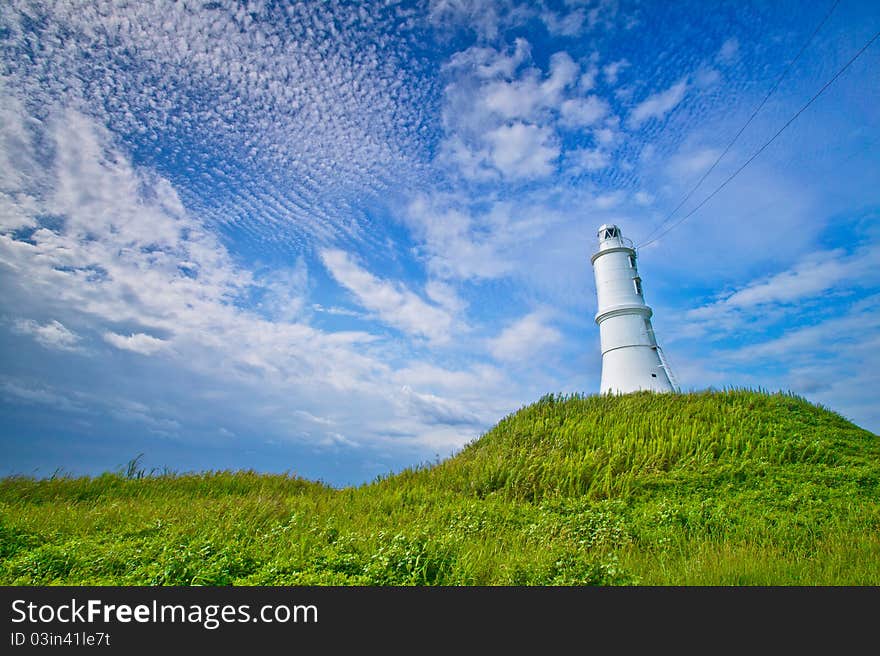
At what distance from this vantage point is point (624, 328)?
2394cm

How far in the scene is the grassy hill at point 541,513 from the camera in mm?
5902

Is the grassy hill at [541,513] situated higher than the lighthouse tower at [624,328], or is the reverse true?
the lighthouse tower at [624,328]

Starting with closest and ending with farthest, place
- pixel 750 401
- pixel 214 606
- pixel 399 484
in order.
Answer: pixel 214 606
pixel 399 484
pixel 750 401

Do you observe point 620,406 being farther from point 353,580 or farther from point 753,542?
point 353,580

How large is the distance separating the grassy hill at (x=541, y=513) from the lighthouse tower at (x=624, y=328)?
5.27 m

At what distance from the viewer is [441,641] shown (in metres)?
4.02

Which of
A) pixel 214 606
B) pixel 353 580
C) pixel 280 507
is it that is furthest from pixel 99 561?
pixel 280 507

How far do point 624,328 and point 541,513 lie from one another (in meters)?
15.7

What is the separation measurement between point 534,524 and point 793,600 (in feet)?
16.5

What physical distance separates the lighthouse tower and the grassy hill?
527 cm

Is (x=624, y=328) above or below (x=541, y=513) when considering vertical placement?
above

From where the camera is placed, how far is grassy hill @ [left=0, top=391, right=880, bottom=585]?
590 cm

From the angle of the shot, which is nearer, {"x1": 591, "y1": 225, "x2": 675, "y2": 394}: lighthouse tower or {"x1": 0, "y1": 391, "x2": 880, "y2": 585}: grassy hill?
{"x1": 0, "y1": 391, "x2": 880, "y2": 585}: grassy hill

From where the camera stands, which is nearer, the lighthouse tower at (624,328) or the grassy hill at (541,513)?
the grassy hill at (541,513)
